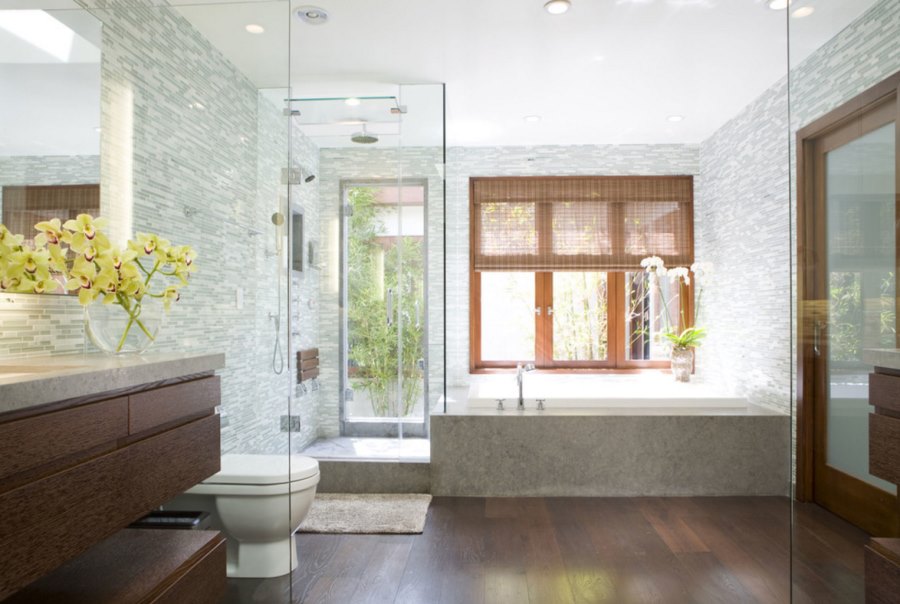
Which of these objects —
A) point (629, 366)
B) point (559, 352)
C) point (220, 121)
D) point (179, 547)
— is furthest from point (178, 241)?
point (629, 366)

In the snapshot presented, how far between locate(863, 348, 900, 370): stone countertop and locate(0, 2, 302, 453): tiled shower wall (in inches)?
98.7

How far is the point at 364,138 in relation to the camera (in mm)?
3764

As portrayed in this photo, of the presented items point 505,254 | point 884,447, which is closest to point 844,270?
point 884,447

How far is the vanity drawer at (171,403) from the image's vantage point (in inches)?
58.7

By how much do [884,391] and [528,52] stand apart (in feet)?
8.29

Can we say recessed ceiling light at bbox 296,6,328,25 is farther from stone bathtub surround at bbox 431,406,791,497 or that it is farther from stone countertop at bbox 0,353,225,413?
stone bathtub surround at bbox 431,406,791,497

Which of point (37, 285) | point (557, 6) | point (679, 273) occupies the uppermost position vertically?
point (557, 6)

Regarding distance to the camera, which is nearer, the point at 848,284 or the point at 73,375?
the point at 73,375

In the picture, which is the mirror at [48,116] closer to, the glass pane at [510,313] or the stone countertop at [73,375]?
the stone countertop at [73,375]

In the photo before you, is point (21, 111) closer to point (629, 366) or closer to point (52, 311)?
point (52, 311)

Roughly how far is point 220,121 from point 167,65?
431 mm

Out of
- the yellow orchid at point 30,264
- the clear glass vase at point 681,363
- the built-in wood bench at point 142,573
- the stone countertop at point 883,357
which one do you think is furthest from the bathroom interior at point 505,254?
the built-in wood bench at point 142,573

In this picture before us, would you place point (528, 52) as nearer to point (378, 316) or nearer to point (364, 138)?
point (364, 138)

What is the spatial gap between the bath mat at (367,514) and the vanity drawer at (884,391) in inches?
87.1
